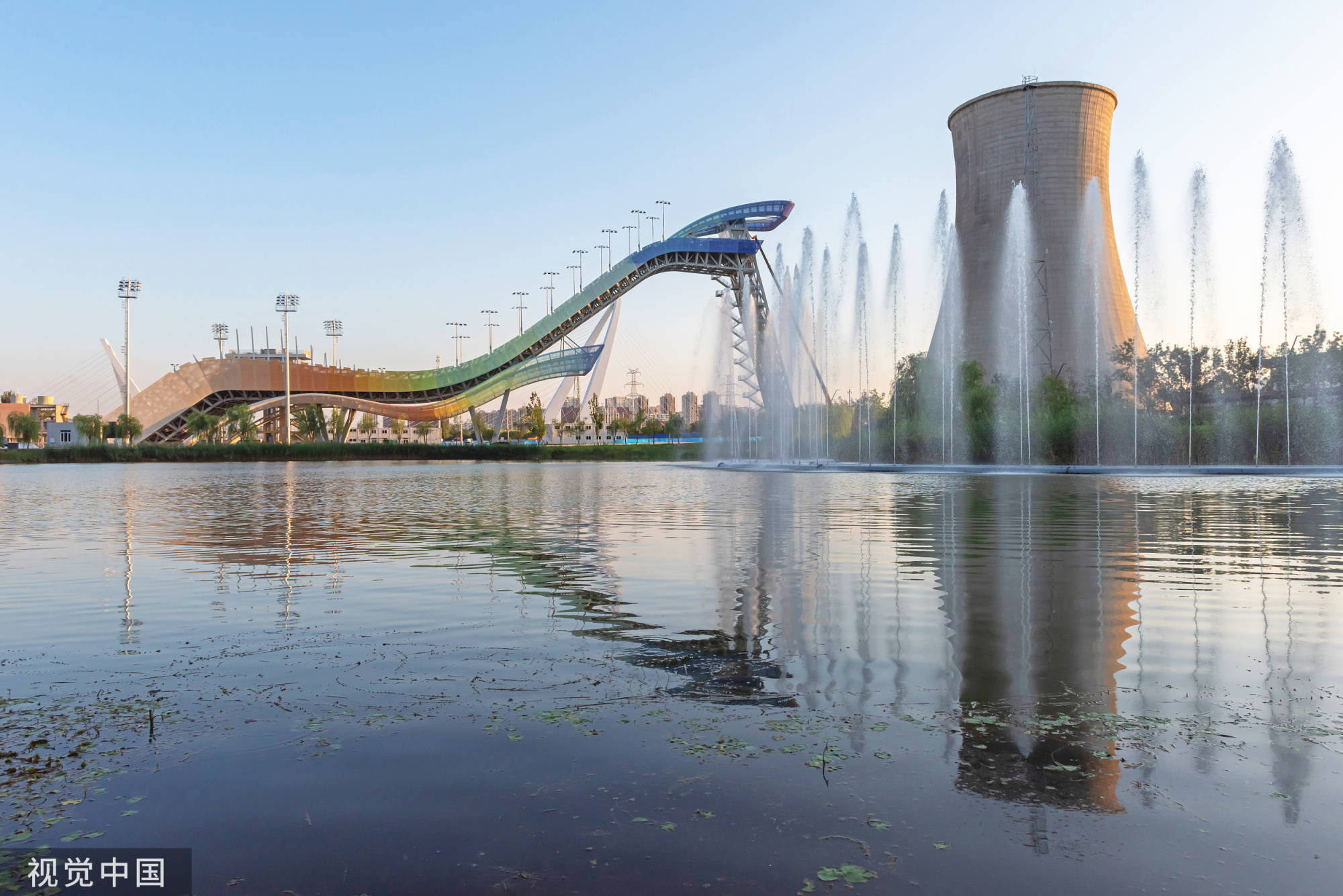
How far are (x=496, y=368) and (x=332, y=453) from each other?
64.7 feet

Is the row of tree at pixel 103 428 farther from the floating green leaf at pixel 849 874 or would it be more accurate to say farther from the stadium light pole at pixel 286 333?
the floating green leaf at pixel 849 874

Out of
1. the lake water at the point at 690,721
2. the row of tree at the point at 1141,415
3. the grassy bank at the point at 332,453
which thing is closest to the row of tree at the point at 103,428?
the grassy bank at the point at 332,453

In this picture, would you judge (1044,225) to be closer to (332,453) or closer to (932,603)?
(932,603)

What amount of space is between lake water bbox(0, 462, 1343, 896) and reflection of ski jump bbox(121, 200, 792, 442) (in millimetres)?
63280

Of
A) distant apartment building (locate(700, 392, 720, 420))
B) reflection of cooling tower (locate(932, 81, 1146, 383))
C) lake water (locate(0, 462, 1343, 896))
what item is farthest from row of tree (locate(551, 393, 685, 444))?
lake water (locate(0, 462, 1343, 896))

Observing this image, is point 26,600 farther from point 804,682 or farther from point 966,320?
point 966,320

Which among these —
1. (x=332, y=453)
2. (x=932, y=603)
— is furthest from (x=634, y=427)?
(x=932, y=603)

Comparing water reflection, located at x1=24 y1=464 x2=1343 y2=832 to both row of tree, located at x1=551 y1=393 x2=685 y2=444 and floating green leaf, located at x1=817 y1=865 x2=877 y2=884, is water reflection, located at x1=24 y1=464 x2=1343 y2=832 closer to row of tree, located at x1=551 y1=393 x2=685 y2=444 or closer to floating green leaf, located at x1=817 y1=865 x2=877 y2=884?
floating green leaf, located at x1=817 y1=865 x2=877 y2=884

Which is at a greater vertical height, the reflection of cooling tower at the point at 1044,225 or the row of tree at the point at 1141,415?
the reflection of cooling tower at the point at 1044,225

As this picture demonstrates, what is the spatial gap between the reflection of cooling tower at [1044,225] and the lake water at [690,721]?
5398 cm

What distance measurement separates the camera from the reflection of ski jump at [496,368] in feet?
258

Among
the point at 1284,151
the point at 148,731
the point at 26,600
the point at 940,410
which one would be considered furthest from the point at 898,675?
the point at 940,410

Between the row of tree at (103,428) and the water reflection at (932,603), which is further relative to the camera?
the row of tree at (103,428)

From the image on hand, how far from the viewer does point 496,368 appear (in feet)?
323
